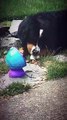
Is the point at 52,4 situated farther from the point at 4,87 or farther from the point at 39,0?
the point at 4,87

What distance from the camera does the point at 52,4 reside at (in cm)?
169

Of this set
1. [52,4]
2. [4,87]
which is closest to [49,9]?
[52,4]

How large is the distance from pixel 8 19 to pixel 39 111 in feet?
0.96

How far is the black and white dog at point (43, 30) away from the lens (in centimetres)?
170

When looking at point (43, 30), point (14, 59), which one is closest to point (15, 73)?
point (14, 59)

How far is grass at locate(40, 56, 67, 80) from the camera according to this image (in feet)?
5.58

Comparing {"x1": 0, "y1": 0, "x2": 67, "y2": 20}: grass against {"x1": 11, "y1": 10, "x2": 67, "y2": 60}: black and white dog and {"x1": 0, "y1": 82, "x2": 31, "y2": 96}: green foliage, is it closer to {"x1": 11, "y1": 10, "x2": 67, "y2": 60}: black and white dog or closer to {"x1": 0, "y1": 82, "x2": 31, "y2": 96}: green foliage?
{"x1": 11, "y1": 10, "x2": 67, "y2": 60}: black and white dog

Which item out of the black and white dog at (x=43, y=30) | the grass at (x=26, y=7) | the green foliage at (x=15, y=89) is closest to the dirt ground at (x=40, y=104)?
the green foliage at (x=15, y=89)

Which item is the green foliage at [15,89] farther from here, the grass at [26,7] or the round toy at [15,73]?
the grass at [26,7]

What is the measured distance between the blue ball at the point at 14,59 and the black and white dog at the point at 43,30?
33mm

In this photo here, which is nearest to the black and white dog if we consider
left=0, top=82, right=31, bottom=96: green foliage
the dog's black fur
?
the dog's black fur

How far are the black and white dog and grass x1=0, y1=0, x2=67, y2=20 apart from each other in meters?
0.02

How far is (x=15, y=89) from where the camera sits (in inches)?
68.0

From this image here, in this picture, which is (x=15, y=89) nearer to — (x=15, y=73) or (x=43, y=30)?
(x=15, y=73)
